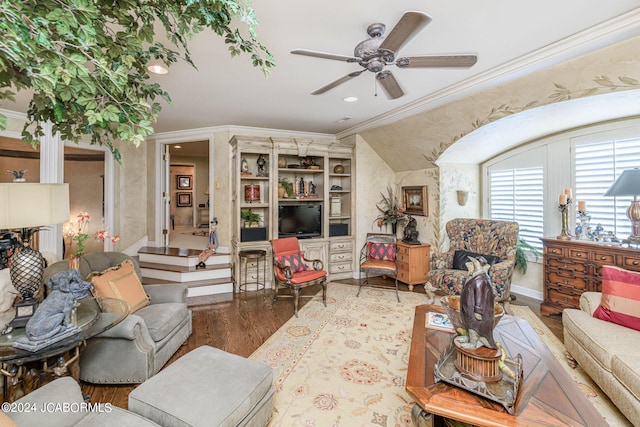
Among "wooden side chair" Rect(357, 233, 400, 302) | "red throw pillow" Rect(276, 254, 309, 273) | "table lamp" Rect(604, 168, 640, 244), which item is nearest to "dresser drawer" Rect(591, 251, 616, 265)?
"table lamp" Rect(604, 168, 640, 244)

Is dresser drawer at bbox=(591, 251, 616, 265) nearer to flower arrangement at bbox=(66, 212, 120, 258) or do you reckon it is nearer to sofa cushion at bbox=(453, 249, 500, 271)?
sofa cushion at bbox=(453, 249, 500, 271)

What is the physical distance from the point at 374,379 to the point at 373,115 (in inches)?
134

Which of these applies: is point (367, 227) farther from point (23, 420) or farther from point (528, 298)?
point (23, 420)

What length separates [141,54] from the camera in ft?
3.76

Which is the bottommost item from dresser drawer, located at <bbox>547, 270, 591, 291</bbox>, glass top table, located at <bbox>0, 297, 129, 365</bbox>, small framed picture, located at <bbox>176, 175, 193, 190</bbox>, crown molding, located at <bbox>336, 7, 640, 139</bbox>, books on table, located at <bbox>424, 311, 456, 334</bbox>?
books on table, located at <bbox>424, 311, 456, 334</bbox>

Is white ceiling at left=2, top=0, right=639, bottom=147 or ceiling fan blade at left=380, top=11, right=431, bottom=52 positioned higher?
white ceiling at left=2, top=0, right=639, bottom=147

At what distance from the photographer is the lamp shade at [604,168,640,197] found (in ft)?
8.52

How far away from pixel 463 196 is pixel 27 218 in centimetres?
499

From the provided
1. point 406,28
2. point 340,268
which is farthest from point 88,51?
point 340,268

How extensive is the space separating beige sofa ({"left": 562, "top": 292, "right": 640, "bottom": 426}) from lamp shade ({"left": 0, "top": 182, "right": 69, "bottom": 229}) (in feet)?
12.0

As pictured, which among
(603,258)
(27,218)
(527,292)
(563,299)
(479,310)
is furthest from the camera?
(527,292)

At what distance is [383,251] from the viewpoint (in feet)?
15.1

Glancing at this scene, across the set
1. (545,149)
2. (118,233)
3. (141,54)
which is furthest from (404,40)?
(118,233)

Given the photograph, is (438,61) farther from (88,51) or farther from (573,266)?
(573,266)
